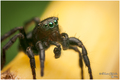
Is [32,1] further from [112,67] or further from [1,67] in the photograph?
[112,67]

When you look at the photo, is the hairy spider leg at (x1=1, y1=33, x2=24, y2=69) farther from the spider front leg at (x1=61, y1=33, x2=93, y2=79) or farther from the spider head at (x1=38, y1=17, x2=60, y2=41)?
the spider front leg at (x1=61, y1=33, x2=93, y2=79)

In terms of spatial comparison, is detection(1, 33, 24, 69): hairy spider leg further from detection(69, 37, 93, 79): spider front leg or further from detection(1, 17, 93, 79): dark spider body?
detection(69, 37, 93, 79): spider front leg

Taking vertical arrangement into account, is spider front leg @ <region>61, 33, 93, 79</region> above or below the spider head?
below

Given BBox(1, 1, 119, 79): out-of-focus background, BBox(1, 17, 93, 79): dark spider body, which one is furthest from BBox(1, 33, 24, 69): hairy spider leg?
BBox(1, 1, 119, 79): out-of-focus background

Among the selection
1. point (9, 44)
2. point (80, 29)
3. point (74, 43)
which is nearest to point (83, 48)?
point (74, 43)

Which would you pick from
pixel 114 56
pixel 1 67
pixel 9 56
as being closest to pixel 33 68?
pixel 1 67

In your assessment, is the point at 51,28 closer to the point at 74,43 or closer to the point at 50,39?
the point at 50,39

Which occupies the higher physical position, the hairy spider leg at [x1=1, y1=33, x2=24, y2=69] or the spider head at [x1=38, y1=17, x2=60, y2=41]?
the spider head at [x1=38, y1=17, x2=60, y2=41]

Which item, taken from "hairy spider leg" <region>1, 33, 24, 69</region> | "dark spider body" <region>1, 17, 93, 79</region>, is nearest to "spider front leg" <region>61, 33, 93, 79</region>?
"dark spider body" <region>1, 17, 93, 79</region>

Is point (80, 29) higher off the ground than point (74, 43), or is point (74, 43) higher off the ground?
point (80, 29)

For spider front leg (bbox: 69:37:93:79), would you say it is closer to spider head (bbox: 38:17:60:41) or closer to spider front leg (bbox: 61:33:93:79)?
spider front leg (bbox: 61:33:93:79)
